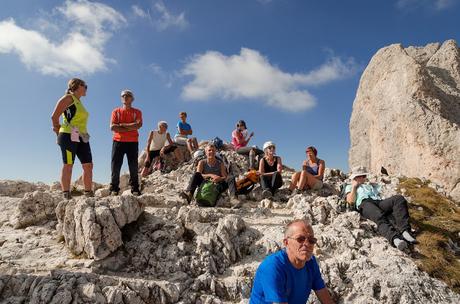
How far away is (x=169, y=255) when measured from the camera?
7.61 meters

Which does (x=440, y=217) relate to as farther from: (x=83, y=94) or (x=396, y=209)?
(x=83, y=94)

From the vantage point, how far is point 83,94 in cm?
901

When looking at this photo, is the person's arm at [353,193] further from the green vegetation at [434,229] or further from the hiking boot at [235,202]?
the hiking boot at [235,202]

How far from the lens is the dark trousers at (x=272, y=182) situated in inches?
460

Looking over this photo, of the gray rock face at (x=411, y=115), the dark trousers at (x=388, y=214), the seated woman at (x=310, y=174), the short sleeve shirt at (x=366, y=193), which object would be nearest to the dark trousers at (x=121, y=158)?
the seated woman at (x=310, y=174)

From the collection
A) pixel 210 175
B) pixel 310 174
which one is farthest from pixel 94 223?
pixel 310 174

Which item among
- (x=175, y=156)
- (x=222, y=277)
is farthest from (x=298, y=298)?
(x=175, y=156)

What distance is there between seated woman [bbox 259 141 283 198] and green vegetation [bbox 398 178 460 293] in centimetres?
450

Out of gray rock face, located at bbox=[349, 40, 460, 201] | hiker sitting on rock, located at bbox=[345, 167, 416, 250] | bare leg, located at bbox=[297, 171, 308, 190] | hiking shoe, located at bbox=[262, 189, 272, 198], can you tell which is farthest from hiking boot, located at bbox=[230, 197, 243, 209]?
gray rock face, located at bbox=[349, 40, 460, 201]

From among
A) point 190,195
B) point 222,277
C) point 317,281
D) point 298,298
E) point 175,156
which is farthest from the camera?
point 175,156

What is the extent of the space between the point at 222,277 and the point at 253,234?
1.59 meters

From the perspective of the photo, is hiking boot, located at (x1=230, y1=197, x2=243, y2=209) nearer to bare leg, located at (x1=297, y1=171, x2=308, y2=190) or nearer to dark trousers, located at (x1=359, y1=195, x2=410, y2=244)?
bare leg, located at (x1=297, y1=171, x2=308, y2=190)

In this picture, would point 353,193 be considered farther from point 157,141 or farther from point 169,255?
point 157,141

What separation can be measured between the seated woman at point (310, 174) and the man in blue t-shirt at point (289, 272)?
7.95 m
